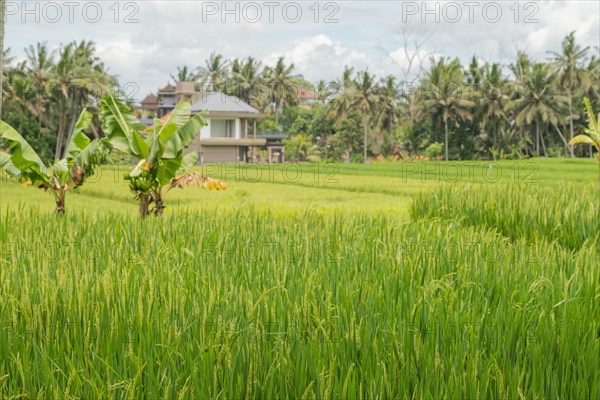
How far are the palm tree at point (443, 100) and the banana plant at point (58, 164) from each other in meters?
33.5

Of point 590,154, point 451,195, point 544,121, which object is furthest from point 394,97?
point 451,195

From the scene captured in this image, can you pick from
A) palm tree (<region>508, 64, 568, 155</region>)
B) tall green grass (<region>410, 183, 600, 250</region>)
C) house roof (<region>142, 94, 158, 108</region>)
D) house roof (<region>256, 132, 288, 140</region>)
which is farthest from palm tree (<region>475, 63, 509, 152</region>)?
house roof (<region>142, 94, 158, 108</region>)

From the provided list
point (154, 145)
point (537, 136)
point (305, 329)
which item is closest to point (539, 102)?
point (537, 136)

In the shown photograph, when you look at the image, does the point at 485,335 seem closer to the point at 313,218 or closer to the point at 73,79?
the point at 313,218

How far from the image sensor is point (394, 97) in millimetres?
47188

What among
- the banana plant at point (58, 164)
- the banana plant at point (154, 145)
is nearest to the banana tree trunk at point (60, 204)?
the banana plant at point (58, 164)

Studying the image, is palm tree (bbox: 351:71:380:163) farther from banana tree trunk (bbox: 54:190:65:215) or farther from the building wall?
banana tree trunk (bbox: 54:190:65:215)

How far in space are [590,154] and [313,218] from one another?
139 ft

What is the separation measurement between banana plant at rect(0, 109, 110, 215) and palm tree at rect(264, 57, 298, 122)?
45.7 m

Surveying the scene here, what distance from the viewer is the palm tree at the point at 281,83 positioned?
5609 cm

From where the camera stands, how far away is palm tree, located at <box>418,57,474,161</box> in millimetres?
42250

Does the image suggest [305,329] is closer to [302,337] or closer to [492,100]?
[302,337]

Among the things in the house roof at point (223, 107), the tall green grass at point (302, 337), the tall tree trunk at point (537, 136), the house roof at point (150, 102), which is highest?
the house roof at point (150, 102)

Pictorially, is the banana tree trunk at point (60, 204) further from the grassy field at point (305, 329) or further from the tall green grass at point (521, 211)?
the grassy field at point (305, 329)
